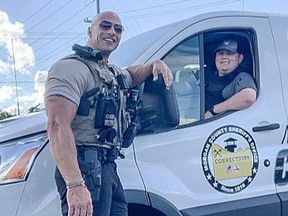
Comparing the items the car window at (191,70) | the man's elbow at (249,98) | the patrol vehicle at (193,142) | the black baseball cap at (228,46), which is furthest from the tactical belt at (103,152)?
the black baseball cap at (228,46)

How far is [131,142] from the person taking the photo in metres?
3.08

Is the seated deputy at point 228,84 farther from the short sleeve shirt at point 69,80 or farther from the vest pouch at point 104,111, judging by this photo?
the short sleeve shirt at point 69,80

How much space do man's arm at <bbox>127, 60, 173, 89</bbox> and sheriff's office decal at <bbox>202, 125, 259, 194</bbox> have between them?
1.80 feet

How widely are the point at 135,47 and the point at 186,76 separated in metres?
0.50

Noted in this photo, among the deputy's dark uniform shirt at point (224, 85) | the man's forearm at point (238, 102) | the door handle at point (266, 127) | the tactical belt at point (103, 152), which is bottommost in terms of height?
the tactical belt at point (103, 152)

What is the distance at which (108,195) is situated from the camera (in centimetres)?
289

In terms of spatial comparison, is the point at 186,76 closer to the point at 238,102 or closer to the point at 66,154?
the point at 238,102

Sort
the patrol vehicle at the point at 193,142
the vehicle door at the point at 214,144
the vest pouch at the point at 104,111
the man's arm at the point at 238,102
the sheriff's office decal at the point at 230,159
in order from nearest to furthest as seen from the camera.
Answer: the vest pouch at the point at 104,111, the patrol vehicle at the point at 193,142, the vehicle door at the point at 214,144, the sheriff's office decal at the point at 230,159, the man's arm at the point at 238,102

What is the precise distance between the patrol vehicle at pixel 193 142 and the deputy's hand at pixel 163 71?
8 cm

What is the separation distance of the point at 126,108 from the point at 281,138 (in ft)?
4.01

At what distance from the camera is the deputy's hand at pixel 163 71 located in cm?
312

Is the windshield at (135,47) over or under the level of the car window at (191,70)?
over

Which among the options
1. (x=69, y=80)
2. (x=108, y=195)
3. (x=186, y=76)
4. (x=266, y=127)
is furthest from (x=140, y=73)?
(x=266, y=127)

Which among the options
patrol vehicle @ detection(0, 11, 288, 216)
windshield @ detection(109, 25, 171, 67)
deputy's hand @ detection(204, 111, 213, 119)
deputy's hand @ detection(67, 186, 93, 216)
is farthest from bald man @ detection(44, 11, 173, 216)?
deputy's hand @ detection(204, 111, 213, 119)
